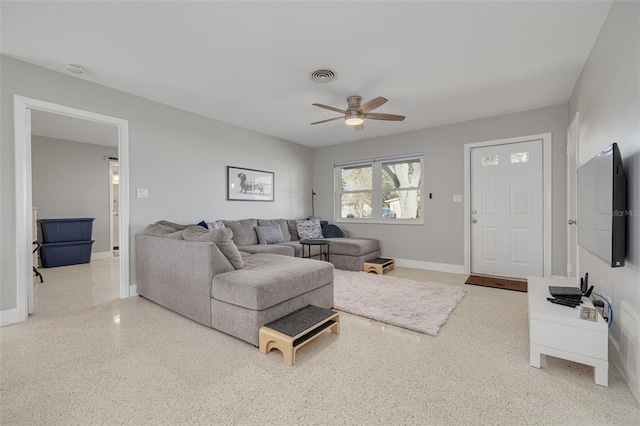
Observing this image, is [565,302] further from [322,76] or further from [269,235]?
[269,235]

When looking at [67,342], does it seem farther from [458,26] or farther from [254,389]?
[458,26]

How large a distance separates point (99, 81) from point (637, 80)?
4479 millimetres

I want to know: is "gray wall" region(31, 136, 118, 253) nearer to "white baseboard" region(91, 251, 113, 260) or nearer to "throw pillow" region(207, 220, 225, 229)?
"white baseboard" region(91, 251, 113, 260)

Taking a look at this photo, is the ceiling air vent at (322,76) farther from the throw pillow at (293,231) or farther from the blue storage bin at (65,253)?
the blue storage bin at (65,253)

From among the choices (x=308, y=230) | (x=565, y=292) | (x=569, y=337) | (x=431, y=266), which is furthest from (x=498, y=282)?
(x=308, y=230)

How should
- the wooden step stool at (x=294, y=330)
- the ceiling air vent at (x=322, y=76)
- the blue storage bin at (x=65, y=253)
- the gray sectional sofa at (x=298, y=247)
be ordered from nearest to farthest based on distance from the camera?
the wooden step stool at (x=294, y=330) < the ceiling air vent at (x=322, y=76) < the gray sectional sofa at (x=298, y=247) < the blue storage bin at (x=65, y=253)

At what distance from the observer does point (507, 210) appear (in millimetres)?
4188

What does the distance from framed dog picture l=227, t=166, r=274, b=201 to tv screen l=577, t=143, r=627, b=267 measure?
4.31 m

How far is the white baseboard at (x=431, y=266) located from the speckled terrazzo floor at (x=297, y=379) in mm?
1957

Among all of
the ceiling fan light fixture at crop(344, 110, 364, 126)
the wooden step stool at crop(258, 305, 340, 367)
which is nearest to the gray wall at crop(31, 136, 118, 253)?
the ceiling fan light fixture at crop(344, 110, 364, 126)

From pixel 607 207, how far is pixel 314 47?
2371mm

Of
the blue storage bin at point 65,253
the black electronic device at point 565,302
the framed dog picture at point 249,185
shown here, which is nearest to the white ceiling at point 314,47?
the framed dog picture at point 249,185

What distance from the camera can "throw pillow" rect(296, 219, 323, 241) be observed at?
5262 mm

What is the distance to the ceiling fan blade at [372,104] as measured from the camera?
9.52 feet
